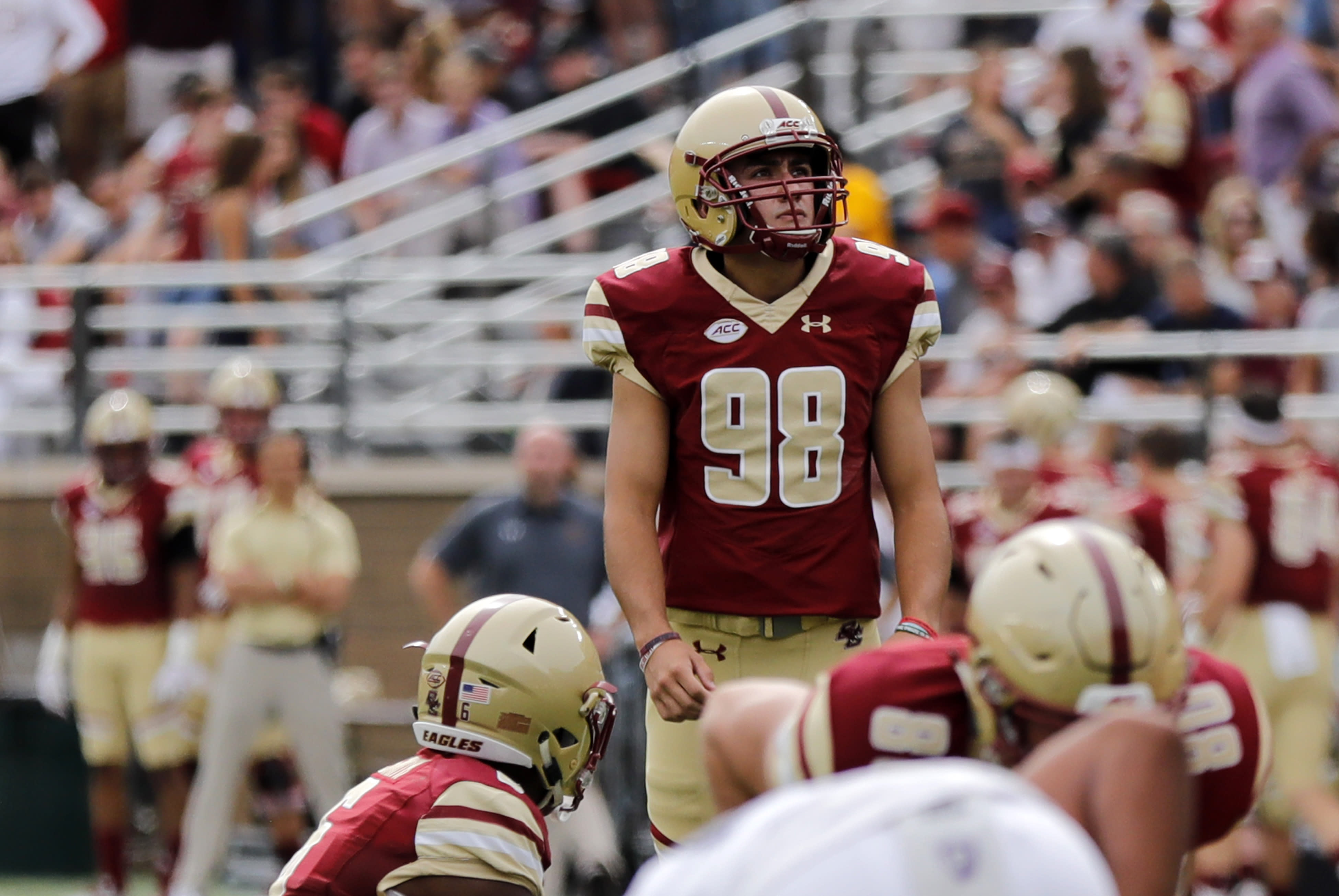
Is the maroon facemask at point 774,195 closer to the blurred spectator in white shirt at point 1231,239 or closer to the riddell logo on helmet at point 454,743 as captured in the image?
the riddell logo on helmet at point 454,743

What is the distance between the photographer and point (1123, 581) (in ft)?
8.89

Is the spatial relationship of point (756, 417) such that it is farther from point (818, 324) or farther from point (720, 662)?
point (720, 662)

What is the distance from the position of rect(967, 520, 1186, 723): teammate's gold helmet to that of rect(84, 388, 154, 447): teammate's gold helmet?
657 centimetres

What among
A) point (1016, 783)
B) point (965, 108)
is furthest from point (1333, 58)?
point (1016, 783)

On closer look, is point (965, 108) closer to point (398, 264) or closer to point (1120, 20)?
point (1120, 20)

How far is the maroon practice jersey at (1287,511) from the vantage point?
299 inches

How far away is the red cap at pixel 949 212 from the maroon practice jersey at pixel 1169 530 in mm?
1940

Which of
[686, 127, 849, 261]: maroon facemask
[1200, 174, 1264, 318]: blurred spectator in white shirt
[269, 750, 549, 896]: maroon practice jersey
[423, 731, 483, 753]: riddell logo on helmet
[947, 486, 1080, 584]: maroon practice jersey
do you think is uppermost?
[686, 127, 849, 261]: maroon facemask

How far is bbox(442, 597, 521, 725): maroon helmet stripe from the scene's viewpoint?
3.63m

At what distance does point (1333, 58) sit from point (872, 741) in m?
8.59

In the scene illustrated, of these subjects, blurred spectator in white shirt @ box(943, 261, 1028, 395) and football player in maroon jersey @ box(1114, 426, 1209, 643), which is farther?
blurred spectator in white shirt @ box(943, 261, 1028, 395)

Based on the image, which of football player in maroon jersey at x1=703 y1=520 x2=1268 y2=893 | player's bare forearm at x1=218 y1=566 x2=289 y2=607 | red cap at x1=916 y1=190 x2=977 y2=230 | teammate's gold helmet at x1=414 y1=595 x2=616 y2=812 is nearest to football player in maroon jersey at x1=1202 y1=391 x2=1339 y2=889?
red cap at x1=916 y1=190 x2=977 y2=230

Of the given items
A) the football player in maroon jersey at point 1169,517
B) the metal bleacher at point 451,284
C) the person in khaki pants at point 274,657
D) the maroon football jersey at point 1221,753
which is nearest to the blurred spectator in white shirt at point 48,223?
the metal bleacher at point 451,284

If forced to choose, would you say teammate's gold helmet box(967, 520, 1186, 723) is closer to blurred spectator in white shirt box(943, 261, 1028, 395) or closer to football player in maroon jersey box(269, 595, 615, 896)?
football player in maroon jersey box(269, 595, 615, 896)
